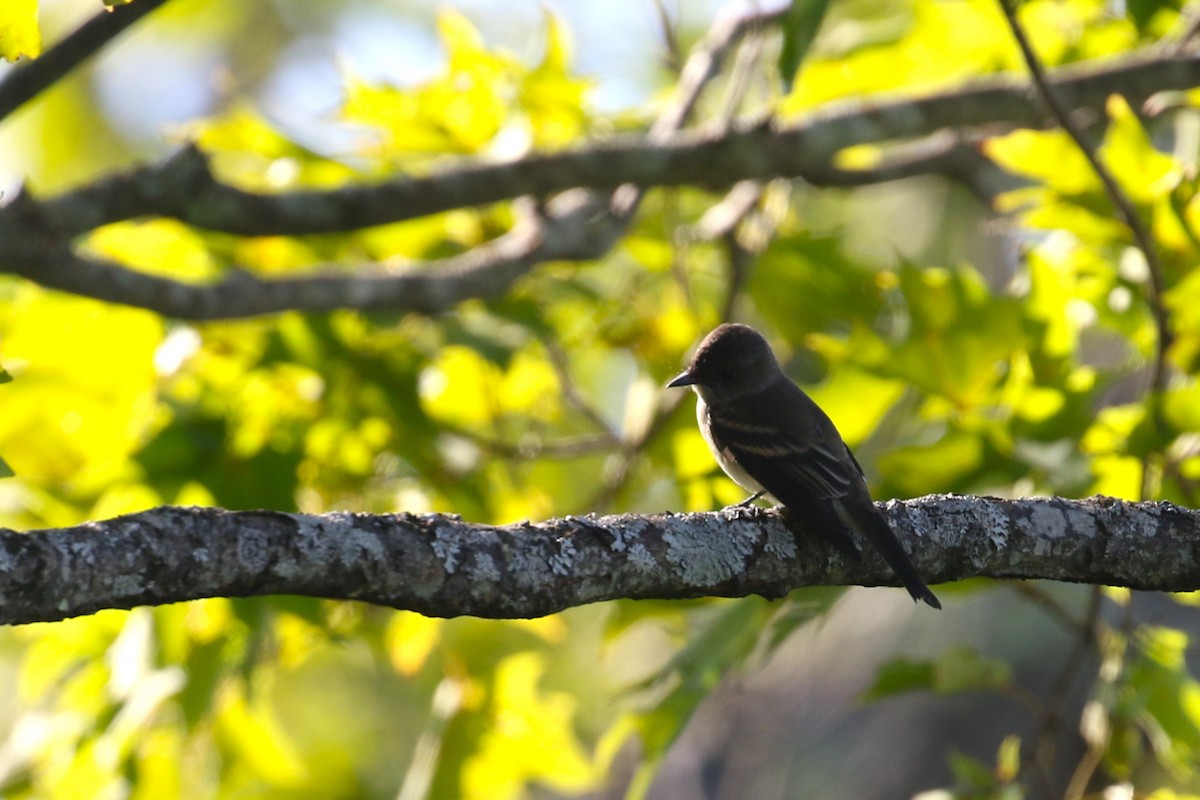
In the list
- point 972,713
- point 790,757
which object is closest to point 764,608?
point 790,757

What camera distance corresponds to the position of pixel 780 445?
175 inches

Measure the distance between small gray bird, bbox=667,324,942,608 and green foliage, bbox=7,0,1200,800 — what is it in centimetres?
19

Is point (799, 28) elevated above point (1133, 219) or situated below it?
above

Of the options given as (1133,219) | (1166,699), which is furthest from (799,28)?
(1166,699)

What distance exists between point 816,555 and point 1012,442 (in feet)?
4.39

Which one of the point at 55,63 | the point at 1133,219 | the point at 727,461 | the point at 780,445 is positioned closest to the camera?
the point at 55,63

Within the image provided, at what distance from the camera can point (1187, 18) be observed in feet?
19.0

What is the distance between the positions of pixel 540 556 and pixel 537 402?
3888mm

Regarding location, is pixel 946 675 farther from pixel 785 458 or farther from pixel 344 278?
pixel 344 278

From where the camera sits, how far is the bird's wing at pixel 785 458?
395 cm

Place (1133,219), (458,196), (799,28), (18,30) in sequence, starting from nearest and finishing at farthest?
(18,30) < (799,28) < (1133,219) < (458,196)

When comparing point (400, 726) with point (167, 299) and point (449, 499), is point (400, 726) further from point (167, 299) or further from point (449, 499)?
point (167, 299)

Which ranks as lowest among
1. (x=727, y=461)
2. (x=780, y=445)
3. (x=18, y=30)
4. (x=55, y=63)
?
(x=727, y=461)

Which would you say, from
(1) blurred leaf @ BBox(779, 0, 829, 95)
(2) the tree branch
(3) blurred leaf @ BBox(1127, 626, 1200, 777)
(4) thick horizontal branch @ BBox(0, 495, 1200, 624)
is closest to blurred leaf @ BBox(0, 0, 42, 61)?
(4) thick horizontal branch @ BBox(0, 495, 1200, 624)
